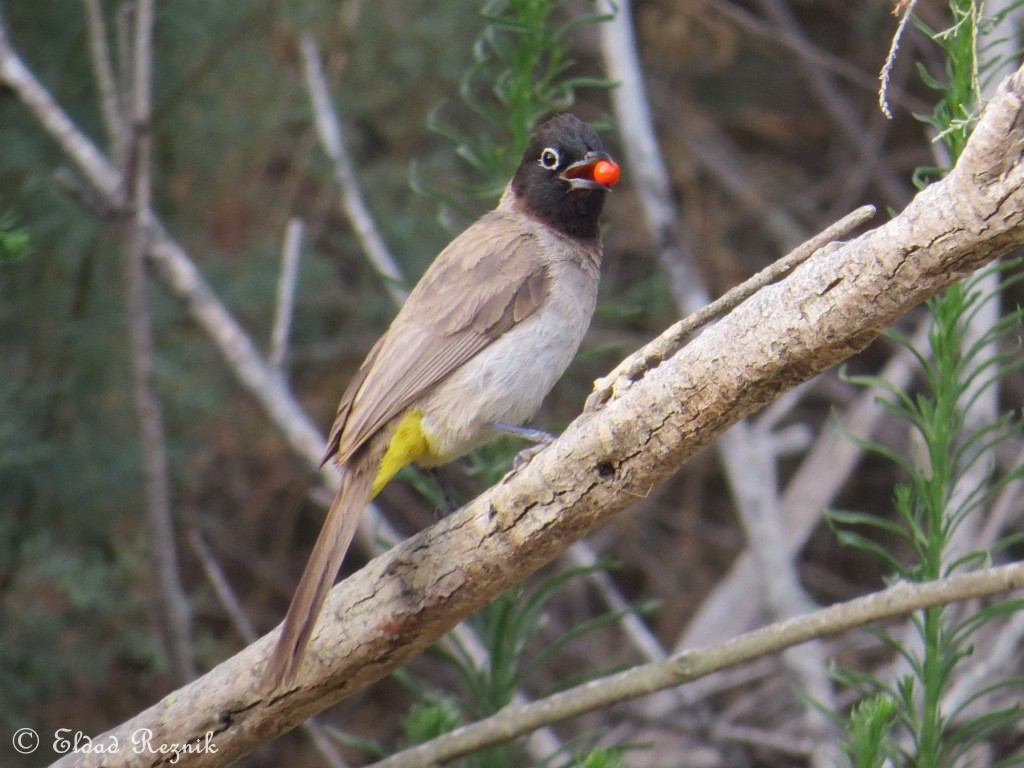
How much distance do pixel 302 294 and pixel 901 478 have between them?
2887 millimetres

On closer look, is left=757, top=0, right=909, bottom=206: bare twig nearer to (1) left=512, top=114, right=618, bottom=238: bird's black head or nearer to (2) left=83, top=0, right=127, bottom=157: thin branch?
(1) left=512, top=114, right=618, bottom=238: bird's black head

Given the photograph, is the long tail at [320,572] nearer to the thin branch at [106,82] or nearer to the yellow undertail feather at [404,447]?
the yellow undertail feather at [404,447]

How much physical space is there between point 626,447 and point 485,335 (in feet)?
3.60

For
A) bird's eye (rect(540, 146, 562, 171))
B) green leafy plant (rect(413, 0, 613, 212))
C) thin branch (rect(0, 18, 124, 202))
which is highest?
thin branch (rect(0, 18, 124, 202))

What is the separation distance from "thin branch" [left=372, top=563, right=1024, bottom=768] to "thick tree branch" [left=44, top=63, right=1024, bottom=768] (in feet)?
0.67

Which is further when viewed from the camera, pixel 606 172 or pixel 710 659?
pixel 606 172

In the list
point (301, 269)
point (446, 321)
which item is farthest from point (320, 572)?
point (301, 269)

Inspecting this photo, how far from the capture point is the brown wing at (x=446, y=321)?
3029 millimetres

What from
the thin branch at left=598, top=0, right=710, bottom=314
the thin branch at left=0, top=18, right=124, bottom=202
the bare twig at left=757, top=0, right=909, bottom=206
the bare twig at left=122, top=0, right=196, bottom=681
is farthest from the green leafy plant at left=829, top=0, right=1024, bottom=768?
the bare twig at left=757, top=0, right=909, bottom=206

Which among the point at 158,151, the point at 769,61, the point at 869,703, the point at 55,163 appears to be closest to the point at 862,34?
the point at 769,61

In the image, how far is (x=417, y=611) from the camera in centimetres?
239

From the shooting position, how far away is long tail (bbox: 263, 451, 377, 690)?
2318mm

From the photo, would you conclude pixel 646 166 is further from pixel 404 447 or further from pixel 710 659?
pixel 710 659

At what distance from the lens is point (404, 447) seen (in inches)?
119
